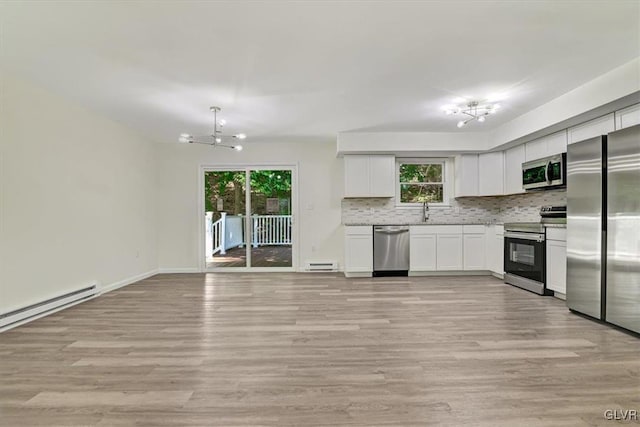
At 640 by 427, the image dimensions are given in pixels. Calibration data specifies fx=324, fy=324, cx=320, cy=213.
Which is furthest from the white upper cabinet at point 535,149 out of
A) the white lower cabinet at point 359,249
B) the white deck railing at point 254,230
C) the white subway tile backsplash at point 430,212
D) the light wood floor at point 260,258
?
the light wood floor at point 260,258

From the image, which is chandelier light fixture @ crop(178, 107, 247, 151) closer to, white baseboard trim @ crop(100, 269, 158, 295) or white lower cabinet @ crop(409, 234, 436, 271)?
white baseboard trim @ crop(100, 269, 158, 295)

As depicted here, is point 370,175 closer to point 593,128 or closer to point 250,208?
point 250,208

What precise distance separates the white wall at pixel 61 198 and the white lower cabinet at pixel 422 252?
4.53 meters

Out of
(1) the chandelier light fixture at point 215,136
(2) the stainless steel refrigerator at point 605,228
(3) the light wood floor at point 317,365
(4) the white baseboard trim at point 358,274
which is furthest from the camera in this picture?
(4) the white baseboard trim at point 358,274

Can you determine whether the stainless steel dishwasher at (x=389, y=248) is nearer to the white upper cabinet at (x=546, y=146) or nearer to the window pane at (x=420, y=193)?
the window pane at (x=420, y=193)

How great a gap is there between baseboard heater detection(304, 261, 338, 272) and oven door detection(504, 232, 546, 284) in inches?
109

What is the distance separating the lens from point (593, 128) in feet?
11.7

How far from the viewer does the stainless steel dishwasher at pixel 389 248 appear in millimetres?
5441

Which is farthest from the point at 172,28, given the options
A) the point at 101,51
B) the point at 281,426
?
the point at 281,426

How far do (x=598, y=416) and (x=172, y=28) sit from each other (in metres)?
3.46

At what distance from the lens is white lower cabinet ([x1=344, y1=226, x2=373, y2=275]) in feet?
17.8

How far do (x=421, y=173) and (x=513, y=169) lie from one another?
1500 millimetres

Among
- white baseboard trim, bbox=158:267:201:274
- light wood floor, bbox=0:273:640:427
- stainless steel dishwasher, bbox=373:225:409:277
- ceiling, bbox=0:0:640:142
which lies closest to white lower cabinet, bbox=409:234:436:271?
stainless steel dishwasher, bbox=373:225:409:277

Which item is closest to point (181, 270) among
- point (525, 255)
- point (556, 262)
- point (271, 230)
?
point (271, 230)
